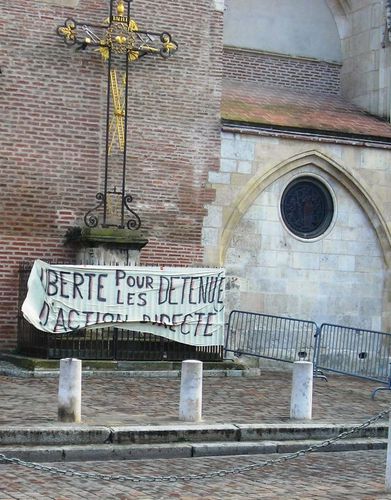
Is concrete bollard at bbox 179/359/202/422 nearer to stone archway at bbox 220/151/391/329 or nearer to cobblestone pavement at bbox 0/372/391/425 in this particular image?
cobblestone pavement at bbox 0/372/391/425

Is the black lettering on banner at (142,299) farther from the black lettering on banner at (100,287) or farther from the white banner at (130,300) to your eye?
the black lettering on banner at (100,287)

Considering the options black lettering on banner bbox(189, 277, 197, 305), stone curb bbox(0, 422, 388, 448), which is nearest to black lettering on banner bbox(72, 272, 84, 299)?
black lettering on banner bbox(189, 277, 197, 305)

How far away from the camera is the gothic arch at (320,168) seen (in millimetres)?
21109

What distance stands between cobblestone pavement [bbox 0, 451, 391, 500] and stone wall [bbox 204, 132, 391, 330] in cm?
941

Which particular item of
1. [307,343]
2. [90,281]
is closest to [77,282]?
[90,281]

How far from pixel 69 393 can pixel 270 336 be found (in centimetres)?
911

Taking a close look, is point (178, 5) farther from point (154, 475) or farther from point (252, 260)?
point (154, 475)

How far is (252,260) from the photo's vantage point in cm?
2134

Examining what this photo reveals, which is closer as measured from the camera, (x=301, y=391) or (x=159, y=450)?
(x=159, y=450)

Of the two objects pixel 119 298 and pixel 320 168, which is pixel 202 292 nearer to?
pixel 119 298

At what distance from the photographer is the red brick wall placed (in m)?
19.5

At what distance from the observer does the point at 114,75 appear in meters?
20.2

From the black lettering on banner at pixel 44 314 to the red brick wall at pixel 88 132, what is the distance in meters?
1.61

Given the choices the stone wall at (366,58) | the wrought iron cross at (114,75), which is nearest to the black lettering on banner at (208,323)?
the wrought iron cross at (114,75)
